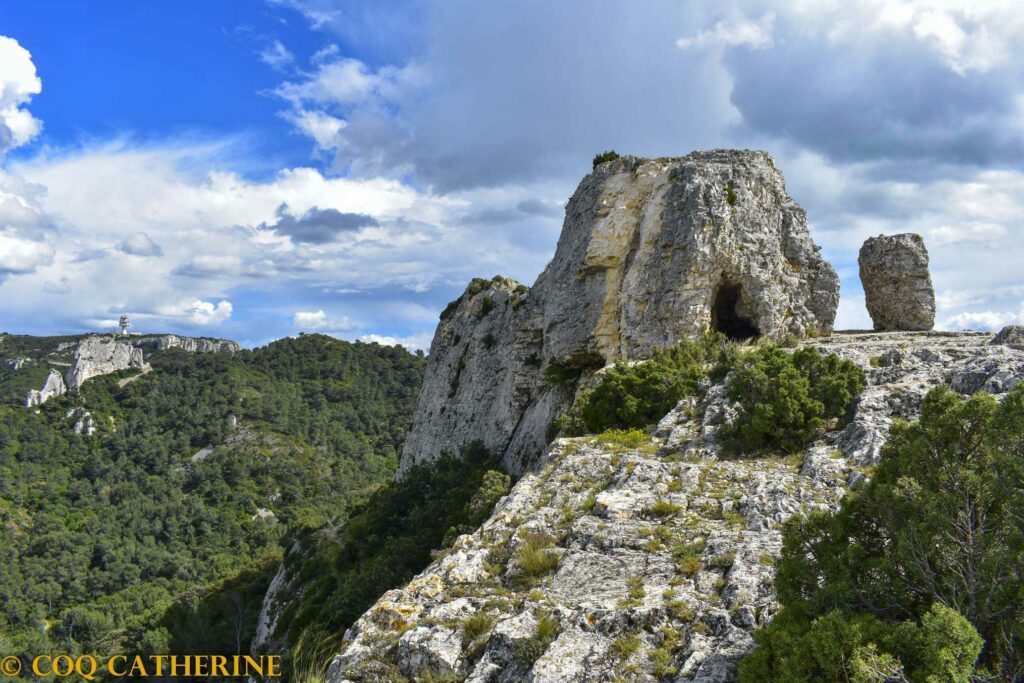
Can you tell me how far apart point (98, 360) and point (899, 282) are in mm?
156761

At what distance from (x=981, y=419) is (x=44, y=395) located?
15686cm

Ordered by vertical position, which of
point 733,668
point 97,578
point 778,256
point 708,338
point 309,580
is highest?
point 778,256

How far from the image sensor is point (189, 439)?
120 meters

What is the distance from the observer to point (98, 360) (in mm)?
144750

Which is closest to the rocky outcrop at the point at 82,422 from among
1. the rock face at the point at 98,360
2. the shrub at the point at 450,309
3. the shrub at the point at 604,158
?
the rock face at the point at 98,360

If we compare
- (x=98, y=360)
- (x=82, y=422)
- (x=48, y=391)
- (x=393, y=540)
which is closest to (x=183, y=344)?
(x=98, y=360)

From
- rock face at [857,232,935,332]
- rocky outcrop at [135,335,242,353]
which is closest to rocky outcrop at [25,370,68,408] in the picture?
rocky outcrop at [135,335,242,353]

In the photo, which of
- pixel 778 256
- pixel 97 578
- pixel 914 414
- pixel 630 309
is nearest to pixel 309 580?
pixel 630 309

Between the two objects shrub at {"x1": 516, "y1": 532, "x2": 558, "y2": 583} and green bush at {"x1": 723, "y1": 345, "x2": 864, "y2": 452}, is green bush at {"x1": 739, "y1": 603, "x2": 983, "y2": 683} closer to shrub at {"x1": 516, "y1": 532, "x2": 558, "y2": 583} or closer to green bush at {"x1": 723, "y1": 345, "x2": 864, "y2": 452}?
→ shrub at {"x1": 516, "y1": 532, "x2": 558, "y2": 583}

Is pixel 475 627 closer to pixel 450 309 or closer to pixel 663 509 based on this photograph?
pixel 663 509

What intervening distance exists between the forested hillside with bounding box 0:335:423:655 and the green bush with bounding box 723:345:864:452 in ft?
113

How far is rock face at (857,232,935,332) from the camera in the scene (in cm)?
2794

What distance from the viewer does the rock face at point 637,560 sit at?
25.1ft

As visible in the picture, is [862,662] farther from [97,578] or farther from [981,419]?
[97,578]
